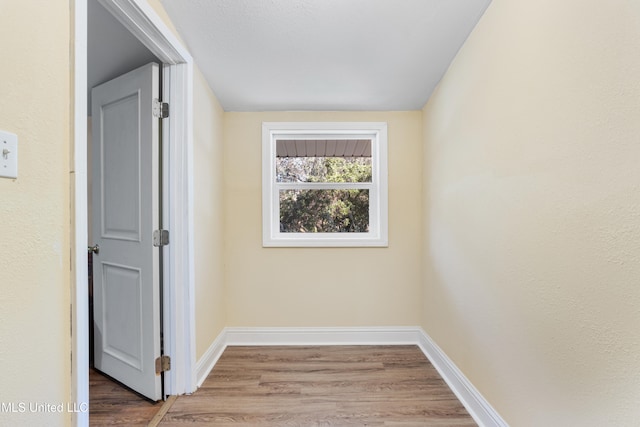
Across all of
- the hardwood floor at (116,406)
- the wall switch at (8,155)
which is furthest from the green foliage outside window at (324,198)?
the wall switch at (8,155)

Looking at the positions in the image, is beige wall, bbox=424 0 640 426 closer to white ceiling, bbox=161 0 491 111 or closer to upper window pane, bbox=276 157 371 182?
white ceiling, bbox=161 0 491 111

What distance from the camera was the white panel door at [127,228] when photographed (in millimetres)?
1657

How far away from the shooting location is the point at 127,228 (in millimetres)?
1729

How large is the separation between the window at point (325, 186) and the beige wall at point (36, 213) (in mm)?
1723

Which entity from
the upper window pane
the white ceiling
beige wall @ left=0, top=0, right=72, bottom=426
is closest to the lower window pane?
the upper window pane

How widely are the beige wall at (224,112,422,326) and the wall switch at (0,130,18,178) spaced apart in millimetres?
1739

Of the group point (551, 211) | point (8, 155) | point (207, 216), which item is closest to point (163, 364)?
point (207, 216)

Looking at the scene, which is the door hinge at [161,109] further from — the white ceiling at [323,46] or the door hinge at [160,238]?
the door hinge at [160,238]

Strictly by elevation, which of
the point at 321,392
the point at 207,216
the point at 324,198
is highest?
the point at 324,198

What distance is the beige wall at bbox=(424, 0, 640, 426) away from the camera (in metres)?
0.81

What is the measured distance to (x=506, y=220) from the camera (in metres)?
1.31

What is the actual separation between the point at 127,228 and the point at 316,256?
1.41 m

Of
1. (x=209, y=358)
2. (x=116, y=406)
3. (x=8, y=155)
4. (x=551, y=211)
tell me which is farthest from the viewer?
(x=209, y=358)

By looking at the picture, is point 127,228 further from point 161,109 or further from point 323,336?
point 323,336
